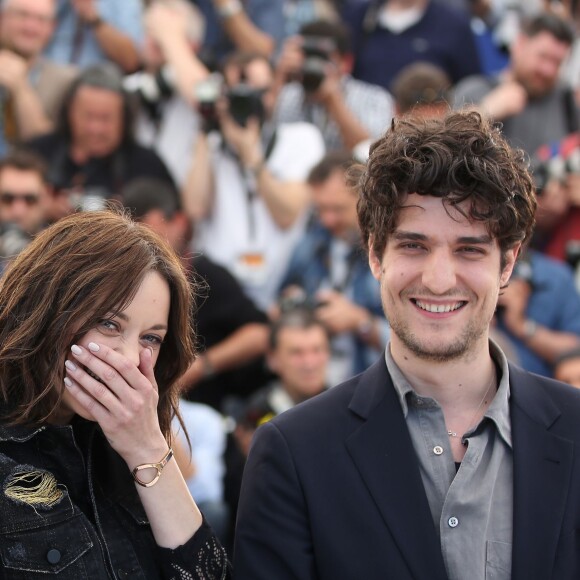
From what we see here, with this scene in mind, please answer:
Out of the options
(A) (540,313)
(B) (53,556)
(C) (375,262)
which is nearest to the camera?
(B) (53,556)

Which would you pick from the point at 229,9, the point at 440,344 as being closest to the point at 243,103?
the point at 229,9

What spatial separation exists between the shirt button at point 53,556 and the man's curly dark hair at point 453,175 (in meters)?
1.16

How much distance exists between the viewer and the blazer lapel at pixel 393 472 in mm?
2967

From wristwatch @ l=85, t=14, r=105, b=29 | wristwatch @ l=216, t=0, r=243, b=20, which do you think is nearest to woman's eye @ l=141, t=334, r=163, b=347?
wristwatch @ l=85, t=14, r=105, b=29

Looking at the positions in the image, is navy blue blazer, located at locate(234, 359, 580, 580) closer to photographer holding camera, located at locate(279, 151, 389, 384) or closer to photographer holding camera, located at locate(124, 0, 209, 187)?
photographer holding camera, located at locate(279, 151, 389, 384)

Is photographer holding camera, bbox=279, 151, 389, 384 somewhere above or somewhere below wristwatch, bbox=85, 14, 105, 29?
below

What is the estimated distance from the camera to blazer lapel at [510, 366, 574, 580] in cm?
296

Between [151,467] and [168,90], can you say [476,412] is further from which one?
[168,90]

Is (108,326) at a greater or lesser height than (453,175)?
lesser

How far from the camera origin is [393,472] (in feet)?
10.1

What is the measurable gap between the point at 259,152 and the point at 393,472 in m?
4.28

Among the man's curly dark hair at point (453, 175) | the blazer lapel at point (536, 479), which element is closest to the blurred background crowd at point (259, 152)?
the man's curly dark hair at point (453, 175)

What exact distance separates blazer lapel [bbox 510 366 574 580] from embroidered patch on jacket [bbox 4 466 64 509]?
45.1 inches

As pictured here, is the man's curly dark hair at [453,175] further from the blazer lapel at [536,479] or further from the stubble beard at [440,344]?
the blazer lapel at [536,479]
